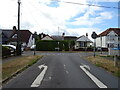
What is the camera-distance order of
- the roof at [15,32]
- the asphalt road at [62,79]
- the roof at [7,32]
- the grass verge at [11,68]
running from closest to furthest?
the asphalt road at [62,79] < the grass verge at [11,68] < the roof at [15,32] < the roof at [7,32]

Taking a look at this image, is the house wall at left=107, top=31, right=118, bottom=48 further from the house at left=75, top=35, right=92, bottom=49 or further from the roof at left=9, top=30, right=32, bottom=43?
the roof at left=9, top=30, right=32, bottom=43

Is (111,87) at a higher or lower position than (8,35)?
lower

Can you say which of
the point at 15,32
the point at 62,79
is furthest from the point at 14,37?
the point at 62,79

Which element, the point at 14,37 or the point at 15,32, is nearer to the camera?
the point at 14,37

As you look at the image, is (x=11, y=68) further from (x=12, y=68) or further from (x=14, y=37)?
(x=14, y=37)

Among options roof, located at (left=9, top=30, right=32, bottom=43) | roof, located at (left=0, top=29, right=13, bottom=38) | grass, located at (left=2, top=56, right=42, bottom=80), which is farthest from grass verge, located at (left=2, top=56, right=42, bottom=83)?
roof, located at (left=0, top=29, right=13, bottom=38)

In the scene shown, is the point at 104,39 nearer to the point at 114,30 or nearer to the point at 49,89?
the point at 114,30

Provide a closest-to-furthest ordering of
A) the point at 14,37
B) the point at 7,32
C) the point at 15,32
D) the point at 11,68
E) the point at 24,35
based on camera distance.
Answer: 1. the point at 11,68
2. the point at 14,37
3. the point at 15,32
4. the point at 24,35
5. the point at 7,32

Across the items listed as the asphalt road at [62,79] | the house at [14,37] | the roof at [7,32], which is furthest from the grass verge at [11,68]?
the roof at [7,32]

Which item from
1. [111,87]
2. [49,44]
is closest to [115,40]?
[49,44]

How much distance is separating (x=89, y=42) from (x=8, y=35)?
28.9 metres

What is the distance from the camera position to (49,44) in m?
55.8

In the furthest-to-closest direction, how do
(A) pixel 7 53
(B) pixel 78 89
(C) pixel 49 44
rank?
(C) pixel 49 44, (A) pixel 7 53, (B) pixel 78 89

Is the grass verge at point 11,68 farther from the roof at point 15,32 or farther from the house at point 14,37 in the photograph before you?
the roof at point 15,32
